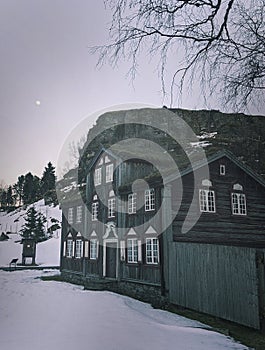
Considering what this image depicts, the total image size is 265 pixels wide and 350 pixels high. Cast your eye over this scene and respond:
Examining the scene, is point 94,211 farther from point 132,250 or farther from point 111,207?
Result: point 132,250

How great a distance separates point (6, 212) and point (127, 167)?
8.95 meters

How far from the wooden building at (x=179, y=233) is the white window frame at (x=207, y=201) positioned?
0.03m

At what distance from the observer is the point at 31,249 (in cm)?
696

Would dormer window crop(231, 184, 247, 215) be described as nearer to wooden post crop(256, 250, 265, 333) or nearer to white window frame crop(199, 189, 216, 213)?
white window frame crop(199, 189, 216, 213)

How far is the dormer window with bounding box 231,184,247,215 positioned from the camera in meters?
10.2

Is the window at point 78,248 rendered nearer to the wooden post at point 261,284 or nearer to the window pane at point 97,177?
the window pane at point 97,177

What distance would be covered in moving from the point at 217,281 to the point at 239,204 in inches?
175

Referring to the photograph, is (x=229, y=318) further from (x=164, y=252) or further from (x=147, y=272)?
(x=147, y=272)

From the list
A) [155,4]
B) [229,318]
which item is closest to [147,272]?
[229,318]

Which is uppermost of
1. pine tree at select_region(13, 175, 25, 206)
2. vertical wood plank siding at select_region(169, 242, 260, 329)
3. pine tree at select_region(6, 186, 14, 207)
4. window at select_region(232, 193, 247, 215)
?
window at select_region(232, 193, 247, 215)

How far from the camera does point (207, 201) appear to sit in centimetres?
973

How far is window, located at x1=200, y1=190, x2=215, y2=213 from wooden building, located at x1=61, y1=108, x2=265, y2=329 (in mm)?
31

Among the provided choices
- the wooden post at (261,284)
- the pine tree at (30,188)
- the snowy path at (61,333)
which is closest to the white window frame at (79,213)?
the wooden post at (261,284)

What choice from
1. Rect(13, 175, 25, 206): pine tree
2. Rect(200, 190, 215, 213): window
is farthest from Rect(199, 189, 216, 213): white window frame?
Rect(13, 175, 25, 206): pine tree
